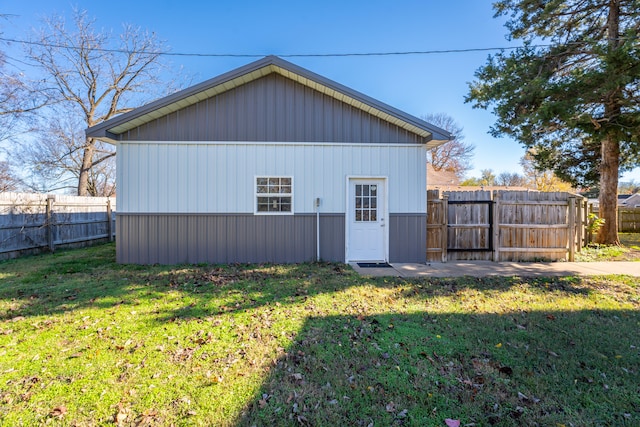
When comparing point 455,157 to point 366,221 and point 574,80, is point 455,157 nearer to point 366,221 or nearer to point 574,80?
point 574,80

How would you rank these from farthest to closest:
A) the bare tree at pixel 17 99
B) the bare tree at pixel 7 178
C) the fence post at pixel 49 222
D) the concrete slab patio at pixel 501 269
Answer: the bare tree at pixel 7 178 < the bare tree at pixel 17 99 < the fence post at pixel 49 222 < the concrete slab patio at pixel 501 269

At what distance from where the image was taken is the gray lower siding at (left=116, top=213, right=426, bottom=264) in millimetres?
7117

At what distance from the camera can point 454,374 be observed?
8.75 ft

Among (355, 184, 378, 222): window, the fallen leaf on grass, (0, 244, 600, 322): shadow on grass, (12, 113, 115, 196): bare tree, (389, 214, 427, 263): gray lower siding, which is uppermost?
(12, 113, 115, 196): bare tree

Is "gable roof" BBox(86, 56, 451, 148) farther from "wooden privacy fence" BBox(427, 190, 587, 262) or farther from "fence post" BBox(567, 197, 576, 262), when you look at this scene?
"fence post" BBox(567, 197, 576, 262)

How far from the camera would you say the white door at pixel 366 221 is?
7520 mm

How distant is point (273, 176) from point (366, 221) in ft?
8.52

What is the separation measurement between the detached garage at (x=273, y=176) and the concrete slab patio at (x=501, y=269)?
0.77 meters

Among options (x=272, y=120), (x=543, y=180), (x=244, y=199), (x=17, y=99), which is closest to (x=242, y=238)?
(x=244, y=199)

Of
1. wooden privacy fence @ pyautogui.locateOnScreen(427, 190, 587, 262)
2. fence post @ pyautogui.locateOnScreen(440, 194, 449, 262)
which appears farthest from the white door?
fence post @ pyautogui.locateOnScreen(440, 194, 449, 262)

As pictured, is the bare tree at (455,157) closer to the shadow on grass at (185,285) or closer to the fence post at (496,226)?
the fence post at (496,226)

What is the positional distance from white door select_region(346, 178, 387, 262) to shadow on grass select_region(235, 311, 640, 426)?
3.71m

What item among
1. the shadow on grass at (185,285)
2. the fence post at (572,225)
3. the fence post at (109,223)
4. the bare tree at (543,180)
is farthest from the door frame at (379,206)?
the bare tree at (543,180)

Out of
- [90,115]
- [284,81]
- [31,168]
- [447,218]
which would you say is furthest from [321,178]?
[31,168]
